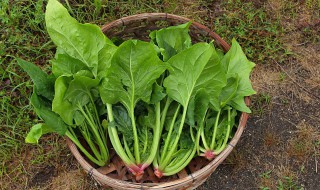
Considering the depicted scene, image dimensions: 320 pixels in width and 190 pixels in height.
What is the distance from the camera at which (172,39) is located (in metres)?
1.89

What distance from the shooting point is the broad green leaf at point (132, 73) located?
5.29ft

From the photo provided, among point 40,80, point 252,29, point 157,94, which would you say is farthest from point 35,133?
point 252,29

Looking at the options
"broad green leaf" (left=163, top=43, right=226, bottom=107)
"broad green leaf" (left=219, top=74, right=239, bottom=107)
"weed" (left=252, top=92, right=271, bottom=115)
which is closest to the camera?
"broad green leaf" (left=163, top=43, right=226, bottom=107)

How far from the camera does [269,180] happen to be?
210cm

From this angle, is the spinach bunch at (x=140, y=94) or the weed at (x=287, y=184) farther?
the weed at (x=287, y=184)

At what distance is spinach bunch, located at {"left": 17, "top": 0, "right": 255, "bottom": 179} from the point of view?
5.42ft

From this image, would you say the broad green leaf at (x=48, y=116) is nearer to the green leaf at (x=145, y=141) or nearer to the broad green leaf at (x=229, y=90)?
the green leaf at (x=145, y=141)

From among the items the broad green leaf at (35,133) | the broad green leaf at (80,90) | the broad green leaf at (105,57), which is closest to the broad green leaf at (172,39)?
the broad green leaf at (105,57)

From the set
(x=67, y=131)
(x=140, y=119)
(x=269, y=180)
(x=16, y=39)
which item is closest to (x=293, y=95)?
(x=269, y=180)

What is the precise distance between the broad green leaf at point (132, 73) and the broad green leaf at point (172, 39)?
0.58ft

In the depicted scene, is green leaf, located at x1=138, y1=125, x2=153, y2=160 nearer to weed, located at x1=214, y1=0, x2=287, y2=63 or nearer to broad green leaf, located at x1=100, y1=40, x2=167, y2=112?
broad green leaf, located at x1=100, y1=40, x2=167, y2=112

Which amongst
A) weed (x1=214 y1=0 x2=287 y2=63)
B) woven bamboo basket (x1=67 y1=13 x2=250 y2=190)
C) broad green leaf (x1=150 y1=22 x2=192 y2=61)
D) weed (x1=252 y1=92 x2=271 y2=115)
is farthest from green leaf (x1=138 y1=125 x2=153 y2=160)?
weed (x1=214 y1=0 x2=287 y2=63)

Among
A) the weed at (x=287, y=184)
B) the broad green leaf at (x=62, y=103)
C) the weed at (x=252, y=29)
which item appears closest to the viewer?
the broad green leaf at (x=62, y=103)

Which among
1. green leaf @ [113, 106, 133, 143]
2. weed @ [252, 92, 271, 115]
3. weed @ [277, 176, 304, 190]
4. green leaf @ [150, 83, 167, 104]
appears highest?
green leaf @ [150, 83, 167, 104]
